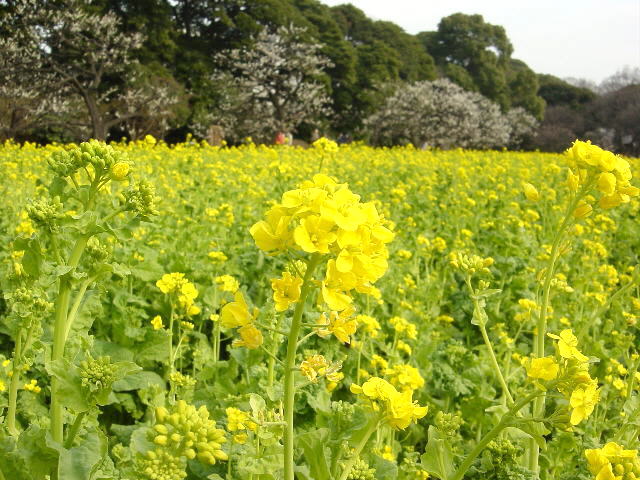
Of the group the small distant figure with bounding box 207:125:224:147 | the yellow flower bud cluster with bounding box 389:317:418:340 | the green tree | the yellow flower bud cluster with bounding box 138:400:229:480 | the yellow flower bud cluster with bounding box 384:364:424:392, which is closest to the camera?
the yellow flower bud cluster with bounding box 138:400:229:480

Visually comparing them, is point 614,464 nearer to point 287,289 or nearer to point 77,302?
point 287,289

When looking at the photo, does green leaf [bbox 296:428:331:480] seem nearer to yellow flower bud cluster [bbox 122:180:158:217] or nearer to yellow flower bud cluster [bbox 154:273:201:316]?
yellow flower bud cluster [bbox 122:180:158:217]

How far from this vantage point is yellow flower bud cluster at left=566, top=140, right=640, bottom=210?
179 centimetres

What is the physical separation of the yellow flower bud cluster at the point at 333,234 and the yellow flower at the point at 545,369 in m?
0.49

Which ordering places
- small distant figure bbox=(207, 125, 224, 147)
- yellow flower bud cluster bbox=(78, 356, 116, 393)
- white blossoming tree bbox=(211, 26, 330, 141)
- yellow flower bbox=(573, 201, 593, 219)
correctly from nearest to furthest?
yellow flower bud cluster bbox=(78, 356, 116, 393) < yellow flower bbox=(573, 201, 593, 219) < small distant figure bbox=(207, 125, 224, 147) < white blossoming tree bbox=(211, 26, 330, 141)

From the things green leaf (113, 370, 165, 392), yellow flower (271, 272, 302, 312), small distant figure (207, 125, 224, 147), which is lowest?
green leaf (113, 370, 165, 392)

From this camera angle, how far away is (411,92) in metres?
24.5

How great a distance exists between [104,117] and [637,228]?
15.4 m

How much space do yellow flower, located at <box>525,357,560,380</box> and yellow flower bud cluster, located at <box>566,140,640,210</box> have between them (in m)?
0.82

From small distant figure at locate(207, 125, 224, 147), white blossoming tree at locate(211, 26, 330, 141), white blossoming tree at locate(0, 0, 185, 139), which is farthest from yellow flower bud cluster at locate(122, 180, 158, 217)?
white blossoming tree at locate(211, 26, 330, 141)

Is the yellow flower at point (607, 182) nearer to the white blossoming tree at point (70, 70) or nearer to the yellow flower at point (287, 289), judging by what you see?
the yellow flower at point (287, 289)

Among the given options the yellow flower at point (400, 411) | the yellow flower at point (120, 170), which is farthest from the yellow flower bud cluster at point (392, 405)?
the yellow flower at point (120, 170)

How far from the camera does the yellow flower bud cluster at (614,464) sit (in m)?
1.25

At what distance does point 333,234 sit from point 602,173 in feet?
4.11
